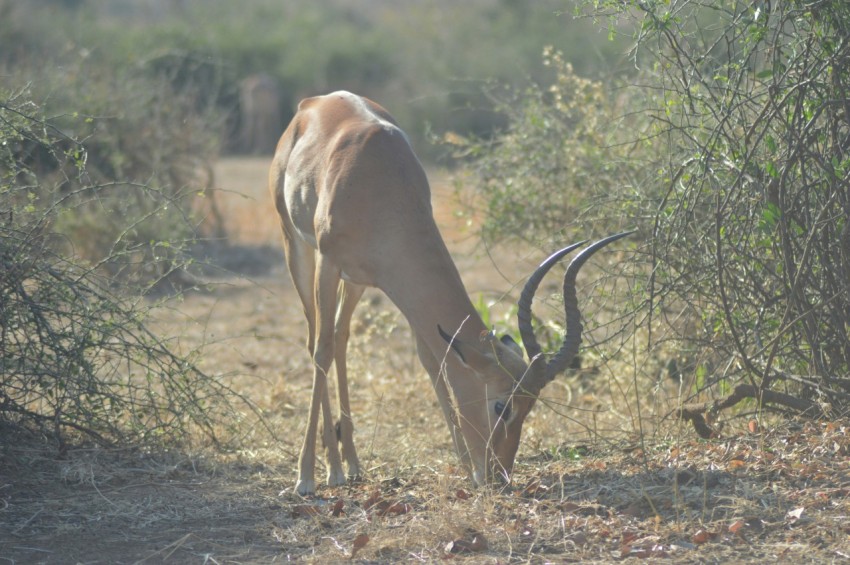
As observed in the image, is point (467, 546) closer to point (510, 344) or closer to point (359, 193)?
point (510, 344)

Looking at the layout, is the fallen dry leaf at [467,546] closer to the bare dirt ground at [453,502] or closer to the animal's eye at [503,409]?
the bare dirt ground at [453,502]

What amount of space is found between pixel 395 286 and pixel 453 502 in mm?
1042

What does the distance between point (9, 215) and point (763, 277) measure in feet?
12.4

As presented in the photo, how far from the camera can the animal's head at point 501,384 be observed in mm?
4883

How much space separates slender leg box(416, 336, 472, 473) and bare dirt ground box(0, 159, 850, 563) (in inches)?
5.2

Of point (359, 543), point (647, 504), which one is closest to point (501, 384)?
point (647, 504)

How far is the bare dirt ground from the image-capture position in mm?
4340

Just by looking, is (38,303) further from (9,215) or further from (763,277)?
(763,277)

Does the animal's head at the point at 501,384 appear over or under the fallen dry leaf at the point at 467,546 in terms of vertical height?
over

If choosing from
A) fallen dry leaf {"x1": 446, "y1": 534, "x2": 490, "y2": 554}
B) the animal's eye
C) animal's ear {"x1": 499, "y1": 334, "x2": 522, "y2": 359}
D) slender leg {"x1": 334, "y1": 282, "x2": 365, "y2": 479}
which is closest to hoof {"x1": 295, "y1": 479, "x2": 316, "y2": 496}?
slender leg {"x1": 334, "y1": 282, "x2": 365, "y2": 479}

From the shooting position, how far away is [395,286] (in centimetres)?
527

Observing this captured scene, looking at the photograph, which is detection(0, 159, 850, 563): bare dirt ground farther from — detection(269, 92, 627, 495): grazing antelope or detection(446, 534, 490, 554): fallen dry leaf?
detection(269, 92, 627, 495): grazing antelope

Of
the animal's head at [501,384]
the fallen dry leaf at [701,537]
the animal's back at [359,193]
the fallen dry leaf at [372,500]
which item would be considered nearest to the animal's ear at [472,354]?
the animal's head at [501,384]

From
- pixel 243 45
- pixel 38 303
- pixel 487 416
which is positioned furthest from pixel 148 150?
pixel 243 45
